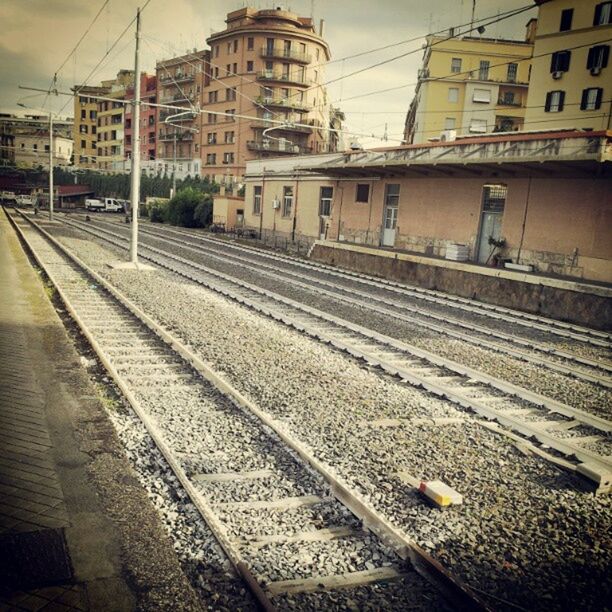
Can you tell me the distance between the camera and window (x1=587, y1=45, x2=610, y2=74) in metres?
38.4

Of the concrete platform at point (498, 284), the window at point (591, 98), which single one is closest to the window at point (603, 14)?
the window at point (591, 98)

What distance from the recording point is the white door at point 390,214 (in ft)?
78.7

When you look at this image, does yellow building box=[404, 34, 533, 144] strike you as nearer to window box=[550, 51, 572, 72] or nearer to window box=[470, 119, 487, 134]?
window box=[470, 119, 487, 134]

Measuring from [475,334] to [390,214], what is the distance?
13.7 metres

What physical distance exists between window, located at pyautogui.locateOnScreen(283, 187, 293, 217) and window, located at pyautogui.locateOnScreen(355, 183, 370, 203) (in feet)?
20.7

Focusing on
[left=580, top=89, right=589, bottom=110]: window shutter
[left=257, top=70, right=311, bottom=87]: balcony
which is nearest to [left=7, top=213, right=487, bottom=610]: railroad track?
[left=580, top=89, right=589, bottom=110]: window shutter

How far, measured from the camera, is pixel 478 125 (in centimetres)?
5759

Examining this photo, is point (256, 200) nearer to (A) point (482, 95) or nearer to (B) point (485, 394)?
(B) point (485, 394)

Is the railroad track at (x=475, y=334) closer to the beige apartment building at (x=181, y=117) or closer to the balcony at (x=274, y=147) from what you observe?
the balcony at (x=274, y=147)

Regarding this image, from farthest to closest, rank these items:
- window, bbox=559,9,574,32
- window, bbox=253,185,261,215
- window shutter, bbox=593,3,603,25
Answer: window, bbox=559,9,574,32 < window shutter, bbox=593,3,603,25 < window, bbox=253,185,261,215

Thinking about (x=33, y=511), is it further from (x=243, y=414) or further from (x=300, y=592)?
(x=243, y=414)

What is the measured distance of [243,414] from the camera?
251 inches

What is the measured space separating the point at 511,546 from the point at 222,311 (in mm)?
9156

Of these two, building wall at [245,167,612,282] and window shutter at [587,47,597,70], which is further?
window shutter at [587,47,597,70]
